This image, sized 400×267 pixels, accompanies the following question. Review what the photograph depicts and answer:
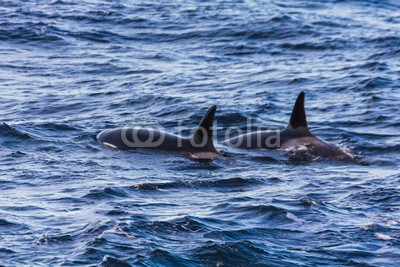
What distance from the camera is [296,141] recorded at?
18.2 metres

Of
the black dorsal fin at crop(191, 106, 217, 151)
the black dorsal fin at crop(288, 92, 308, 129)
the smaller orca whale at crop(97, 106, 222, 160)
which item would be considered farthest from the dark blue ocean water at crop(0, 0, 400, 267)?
the black dorsal fin at crop(288, 92, 308, 129)

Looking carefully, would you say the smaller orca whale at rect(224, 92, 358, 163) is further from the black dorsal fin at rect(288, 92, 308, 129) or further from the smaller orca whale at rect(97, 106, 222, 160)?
the smaller orca whale at rect(97, 106, 222, 160)

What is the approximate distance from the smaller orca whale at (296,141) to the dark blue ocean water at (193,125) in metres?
0.38

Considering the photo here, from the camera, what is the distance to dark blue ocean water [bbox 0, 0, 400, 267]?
40.9 ft

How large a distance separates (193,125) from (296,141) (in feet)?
10.9

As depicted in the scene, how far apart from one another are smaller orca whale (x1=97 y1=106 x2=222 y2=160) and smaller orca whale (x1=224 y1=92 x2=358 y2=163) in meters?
1.35

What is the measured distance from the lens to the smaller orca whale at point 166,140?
17406 mm

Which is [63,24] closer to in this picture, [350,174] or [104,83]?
[104,83]

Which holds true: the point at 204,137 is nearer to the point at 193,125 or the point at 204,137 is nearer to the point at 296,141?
the point at 296,141

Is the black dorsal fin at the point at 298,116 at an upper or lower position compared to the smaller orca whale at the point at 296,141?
upper

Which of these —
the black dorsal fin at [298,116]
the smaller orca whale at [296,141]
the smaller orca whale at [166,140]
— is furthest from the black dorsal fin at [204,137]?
the black dorsal fin at [298,116]
